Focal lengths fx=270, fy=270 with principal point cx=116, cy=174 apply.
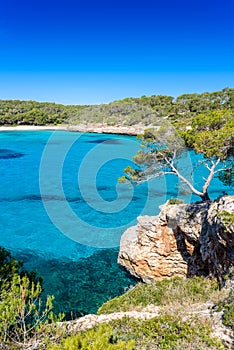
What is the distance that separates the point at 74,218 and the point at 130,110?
52.3m

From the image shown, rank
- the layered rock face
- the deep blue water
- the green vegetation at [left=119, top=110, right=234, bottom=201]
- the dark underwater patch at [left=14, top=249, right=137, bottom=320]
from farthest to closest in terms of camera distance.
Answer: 1. the deep blue water
2. the green vegetation at [left=119, top=110, right=234, bottom=201]
3. the dark underwater patch at [left=14, top=249, right=137, bottom=320]
4. the layered rock face

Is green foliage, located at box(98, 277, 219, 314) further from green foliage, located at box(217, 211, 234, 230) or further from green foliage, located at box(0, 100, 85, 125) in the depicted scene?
green foliage, located at box(0, 100, 85, 125)

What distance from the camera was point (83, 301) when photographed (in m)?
9.98

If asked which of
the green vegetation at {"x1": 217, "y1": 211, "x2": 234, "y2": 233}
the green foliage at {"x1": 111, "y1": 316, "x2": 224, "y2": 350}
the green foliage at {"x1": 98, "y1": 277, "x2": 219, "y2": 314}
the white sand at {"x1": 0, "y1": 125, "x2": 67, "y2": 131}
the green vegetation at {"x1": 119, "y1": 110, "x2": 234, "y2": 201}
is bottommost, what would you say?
the green foliage at {"x1": 98, "y1": 277, "x2": 219, "y2": 314}

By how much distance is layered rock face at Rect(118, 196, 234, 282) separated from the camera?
9289 mm

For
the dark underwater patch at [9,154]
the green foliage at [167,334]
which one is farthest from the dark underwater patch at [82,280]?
the dark underwater patch at [9,154]

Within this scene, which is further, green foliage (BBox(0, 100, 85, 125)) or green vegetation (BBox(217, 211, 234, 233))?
green foliage (BBox(0, 100, 85, 125))

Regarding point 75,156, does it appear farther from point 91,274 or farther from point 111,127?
point 91,274

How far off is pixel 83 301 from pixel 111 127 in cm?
5890

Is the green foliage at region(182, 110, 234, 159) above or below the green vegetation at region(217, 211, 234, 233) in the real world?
above

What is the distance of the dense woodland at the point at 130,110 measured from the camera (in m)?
58.6

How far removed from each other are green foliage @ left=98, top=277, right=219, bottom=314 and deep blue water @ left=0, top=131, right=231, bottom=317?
1780mm

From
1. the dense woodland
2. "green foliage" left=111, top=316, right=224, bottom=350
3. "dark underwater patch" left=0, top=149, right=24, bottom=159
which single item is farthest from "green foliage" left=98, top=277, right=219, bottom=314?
the dense woodland

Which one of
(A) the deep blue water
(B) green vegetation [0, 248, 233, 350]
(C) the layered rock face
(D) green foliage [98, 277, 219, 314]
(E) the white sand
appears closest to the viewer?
(B) green vegetation [0, 248, 233, 350]
